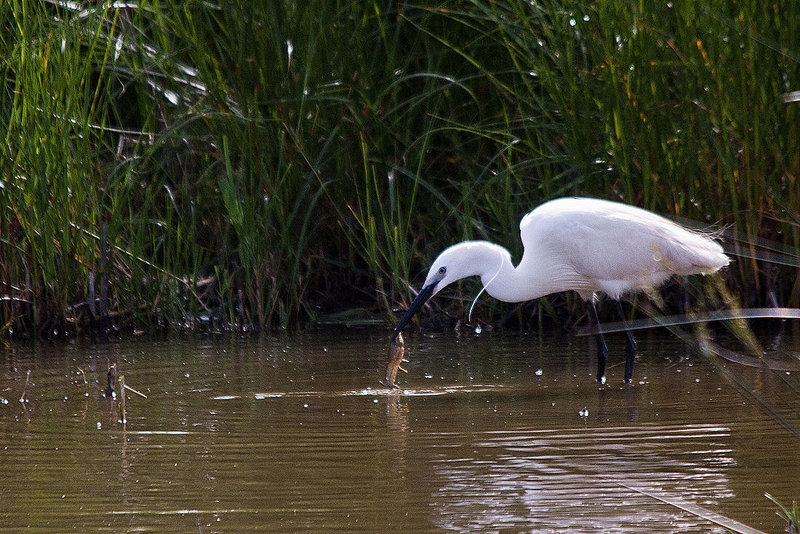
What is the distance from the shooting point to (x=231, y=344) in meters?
6.38

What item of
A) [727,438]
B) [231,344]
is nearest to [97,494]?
[727,438]

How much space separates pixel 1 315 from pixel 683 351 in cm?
387

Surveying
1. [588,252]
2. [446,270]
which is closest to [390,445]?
[446,270]

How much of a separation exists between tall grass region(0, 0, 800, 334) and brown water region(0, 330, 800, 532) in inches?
35.5

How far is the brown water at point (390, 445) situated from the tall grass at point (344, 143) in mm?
902

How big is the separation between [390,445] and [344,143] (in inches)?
143

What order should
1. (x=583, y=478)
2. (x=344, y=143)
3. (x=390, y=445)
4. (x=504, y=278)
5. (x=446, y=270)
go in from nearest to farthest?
(x=583, y=478) < (x=390, y=445) < (x=446, y=270) < (x=504, y=278) < (x=344, y=143)

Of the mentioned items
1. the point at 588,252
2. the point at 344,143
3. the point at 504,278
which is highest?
the point at 344,143

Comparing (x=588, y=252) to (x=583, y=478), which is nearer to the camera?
(x=583, y=478)

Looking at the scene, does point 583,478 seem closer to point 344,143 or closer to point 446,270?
point 446,270

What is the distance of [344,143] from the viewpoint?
6992mm

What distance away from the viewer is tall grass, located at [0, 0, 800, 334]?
5793mm

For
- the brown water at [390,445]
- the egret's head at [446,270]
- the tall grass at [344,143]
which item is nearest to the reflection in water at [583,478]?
the brown water at [390,445]

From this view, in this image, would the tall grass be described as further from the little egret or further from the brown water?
the brown water
